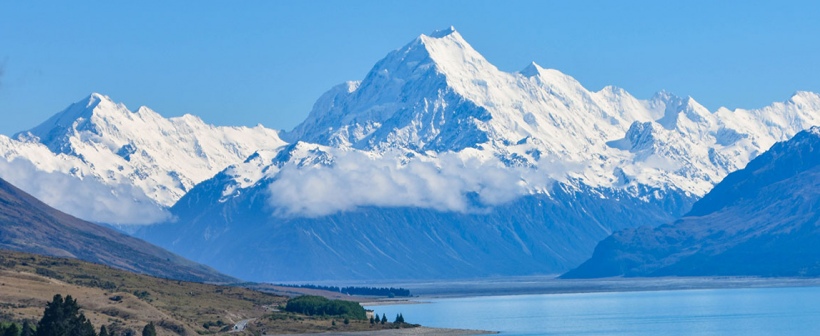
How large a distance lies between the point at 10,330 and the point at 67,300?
1676 centimetres

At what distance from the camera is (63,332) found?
188250mm

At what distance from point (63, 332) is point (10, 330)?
27.2ft

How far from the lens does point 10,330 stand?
181375 mm

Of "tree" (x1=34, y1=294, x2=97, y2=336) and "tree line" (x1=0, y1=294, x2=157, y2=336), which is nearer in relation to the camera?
"tree line" (x1=0, y1=294, x2=157, y2=336)

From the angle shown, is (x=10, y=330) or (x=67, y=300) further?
(x=67, y=300)

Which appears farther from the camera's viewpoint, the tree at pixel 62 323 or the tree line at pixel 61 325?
the tree at pixel 62 323

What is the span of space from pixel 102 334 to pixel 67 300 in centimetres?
1322

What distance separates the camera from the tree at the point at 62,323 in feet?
622

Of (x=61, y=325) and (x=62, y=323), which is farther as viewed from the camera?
(x=62, y=323)

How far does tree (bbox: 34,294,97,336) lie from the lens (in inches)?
7461

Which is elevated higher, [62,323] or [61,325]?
[62,323]

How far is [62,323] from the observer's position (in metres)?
193

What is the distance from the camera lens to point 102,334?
187 m
